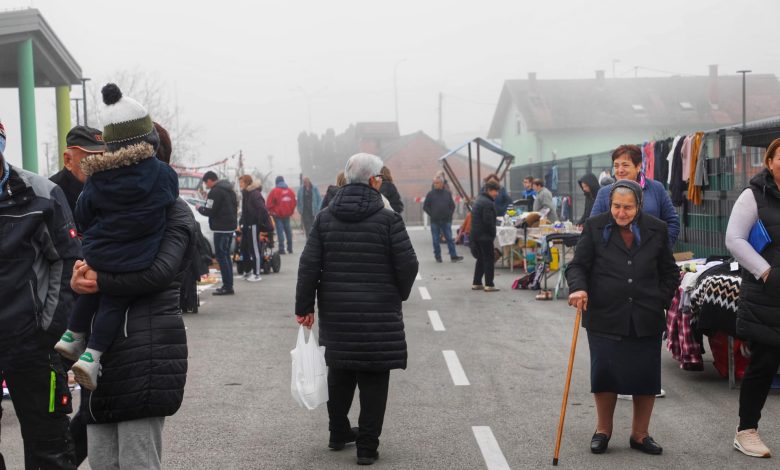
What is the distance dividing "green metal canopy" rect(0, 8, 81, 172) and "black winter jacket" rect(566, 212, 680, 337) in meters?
12.3

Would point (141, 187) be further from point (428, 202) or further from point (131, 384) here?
point (428, 202)

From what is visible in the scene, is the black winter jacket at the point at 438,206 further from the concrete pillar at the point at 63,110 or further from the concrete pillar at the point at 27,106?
the concrete pillar at the point at 27,106

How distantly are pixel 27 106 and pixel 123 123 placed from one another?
14.0m

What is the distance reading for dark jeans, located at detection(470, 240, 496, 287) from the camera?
48.4ft

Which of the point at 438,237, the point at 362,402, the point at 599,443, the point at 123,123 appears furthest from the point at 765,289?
the point at 438,237

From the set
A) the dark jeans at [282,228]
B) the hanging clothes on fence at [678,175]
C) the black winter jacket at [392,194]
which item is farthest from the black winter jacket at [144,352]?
the dark jeans at [282,228]

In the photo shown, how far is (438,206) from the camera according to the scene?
67.4ft

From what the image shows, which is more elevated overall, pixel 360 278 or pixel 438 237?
→ pixel 360 278

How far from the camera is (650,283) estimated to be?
5.67 metres

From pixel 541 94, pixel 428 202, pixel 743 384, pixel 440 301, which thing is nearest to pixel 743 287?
pixel 743 384

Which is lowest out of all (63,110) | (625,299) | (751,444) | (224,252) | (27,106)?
(751,444)

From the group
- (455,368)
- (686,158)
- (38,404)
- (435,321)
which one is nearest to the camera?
(38,404)

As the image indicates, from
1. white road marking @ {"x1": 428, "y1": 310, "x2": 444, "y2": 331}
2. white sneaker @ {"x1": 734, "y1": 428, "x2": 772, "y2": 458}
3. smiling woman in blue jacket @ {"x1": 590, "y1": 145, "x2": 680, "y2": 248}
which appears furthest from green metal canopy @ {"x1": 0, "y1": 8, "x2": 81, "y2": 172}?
white sneaker @ {"x1": 734, "y1": 428, "x2": 772, "y2": 458}

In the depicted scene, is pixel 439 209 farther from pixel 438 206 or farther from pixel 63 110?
pixel 63 110
